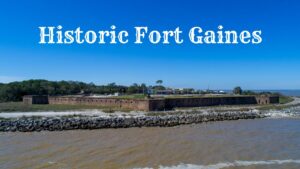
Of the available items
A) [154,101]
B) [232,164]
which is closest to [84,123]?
[232,164]

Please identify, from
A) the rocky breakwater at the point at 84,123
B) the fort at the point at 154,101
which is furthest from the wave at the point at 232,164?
the fort at the point at 154,101

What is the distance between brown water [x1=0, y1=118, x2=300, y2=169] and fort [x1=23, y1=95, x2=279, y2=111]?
1437cm

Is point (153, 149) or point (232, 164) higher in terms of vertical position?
point (153, 149)

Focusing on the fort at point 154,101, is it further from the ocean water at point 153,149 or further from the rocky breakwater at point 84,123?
the ocean water at point 153,149

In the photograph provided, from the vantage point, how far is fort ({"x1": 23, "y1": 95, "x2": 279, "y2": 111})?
36406mm

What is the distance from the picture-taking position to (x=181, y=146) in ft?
52.5

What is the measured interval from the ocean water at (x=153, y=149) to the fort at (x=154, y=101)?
14.4 metres

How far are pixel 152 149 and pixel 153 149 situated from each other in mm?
44

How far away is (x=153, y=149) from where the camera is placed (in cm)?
1530

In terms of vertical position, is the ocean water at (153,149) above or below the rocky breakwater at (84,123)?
below

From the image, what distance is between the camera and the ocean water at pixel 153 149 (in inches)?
488

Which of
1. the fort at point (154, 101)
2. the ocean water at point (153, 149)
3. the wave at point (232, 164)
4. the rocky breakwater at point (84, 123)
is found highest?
the fort at point (154, 101)

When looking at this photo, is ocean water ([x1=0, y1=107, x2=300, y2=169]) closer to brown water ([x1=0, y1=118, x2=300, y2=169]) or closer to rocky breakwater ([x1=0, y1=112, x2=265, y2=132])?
brown water ([x1=0, y1=118, x2=300, y2=169])

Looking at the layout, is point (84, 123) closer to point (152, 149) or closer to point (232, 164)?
point (152, 149)
